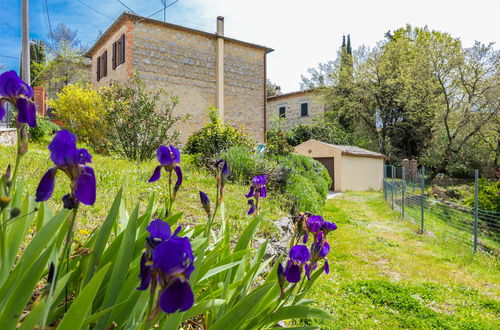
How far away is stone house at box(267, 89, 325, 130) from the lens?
1015 inches

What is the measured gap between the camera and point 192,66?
631 inches

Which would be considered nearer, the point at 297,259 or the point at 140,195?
the point at 297,259

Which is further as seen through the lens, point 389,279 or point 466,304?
point 389,279

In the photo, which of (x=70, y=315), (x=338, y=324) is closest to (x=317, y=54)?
(x=338, y=324)

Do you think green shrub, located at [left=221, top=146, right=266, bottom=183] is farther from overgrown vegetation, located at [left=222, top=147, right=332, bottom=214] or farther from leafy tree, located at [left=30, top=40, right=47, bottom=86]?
leafy tree, located at [left=30, top=40, right=47, bottom=86]

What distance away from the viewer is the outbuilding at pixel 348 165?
18.1m

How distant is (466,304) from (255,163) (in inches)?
199

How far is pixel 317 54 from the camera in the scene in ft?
83.7

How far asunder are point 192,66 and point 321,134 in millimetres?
11542

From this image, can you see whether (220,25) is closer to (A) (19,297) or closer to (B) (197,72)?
(B) (197,72)

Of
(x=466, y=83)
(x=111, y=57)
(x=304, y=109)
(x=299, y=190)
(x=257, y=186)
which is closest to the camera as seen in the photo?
(x=257, y=186)

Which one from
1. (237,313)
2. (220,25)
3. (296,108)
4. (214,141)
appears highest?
(220,25)

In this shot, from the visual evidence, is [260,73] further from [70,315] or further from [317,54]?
[70,315]

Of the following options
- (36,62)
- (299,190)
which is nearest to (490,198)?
(299,190)
